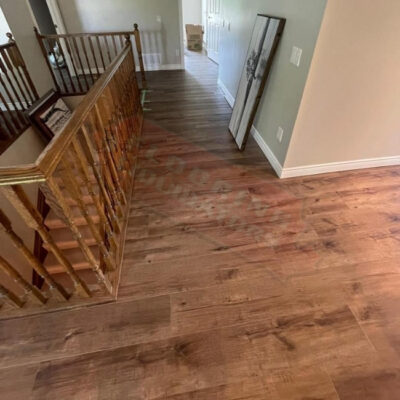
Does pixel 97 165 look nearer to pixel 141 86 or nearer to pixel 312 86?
pixel 312 86

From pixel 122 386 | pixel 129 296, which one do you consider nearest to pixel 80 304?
pixel 129 296

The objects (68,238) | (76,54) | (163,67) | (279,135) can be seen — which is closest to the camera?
(68,238)

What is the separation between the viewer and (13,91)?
273 cm

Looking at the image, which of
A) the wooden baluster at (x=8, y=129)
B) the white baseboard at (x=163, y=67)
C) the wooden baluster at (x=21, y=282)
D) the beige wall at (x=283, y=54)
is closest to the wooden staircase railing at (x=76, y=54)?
the white baseboard at (x=163, y=67)

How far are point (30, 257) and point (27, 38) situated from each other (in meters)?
3.47

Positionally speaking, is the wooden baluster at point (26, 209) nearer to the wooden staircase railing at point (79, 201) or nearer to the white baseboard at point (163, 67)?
the wooden staircase railing at point (79, 201)

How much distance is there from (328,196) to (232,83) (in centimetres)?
235

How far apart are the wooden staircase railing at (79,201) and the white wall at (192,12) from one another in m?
7.14

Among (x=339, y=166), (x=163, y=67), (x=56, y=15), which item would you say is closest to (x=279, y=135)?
(x=339, y=166)

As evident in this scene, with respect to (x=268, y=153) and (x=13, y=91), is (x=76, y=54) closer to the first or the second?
(x=13, y=91)

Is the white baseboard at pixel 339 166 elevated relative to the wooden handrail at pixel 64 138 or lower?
lower

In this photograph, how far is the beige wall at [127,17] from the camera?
14.9ft

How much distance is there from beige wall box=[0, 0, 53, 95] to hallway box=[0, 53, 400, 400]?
8.58 feet

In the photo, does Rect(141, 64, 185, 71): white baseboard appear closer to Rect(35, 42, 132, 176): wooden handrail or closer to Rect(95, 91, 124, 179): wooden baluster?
Rect(95, 91, 124, 179): wooden baluster
